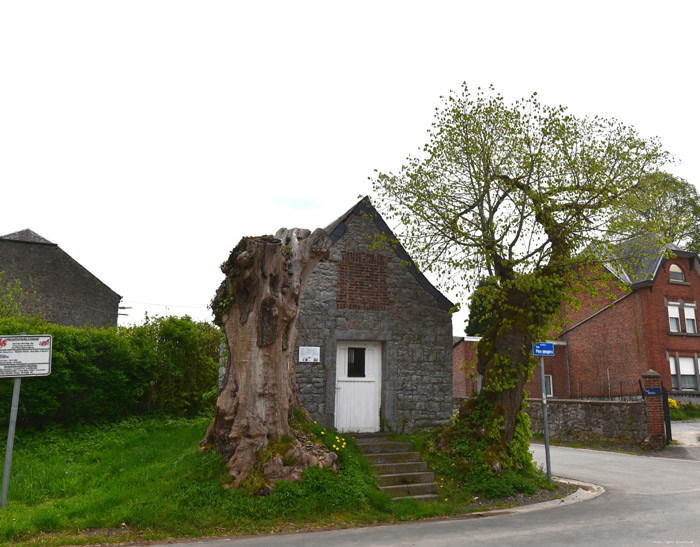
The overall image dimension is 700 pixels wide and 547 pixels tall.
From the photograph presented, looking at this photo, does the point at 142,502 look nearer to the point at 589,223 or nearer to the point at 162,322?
the point at 162,322

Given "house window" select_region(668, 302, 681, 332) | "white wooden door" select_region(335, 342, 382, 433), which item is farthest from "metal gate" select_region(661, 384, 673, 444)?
"house window" select_region(668, 302, 681, 332)

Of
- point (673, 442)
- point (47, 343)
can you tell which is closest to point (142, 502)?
point (47, 343)

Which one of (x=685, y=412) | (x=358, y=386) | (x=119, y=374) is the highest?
(x=119, y=374)

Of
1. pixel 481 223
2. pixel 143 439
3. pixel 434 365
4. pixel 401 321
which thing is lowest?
pixel 143 439

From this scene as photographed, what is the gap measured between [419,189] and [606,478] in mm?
8015

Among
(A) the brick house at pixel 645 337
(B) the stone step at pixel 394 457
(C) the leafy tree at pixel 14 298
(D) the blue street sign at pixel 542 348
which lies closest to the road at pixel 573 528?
(B) the stone step at pixel 394 457

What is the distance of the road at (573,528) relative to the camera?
286 inches

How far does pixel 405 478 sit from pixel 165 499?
452cm

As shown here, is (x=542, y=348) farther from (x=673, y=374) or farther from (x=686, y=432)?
(x=673, y=374)

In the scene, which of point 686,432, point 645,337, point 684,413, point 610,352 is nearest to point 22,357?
point 686,432

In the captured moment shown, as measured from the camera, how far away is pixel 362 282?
12.8 m

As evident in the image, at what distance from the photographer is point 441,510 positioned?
9.57 m

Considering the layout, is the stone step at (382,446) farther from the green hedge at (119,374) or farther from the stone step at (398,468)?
the green hedge at (119,374)

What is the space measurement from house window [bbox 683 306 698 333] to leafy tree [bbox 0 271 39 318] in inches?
1203
